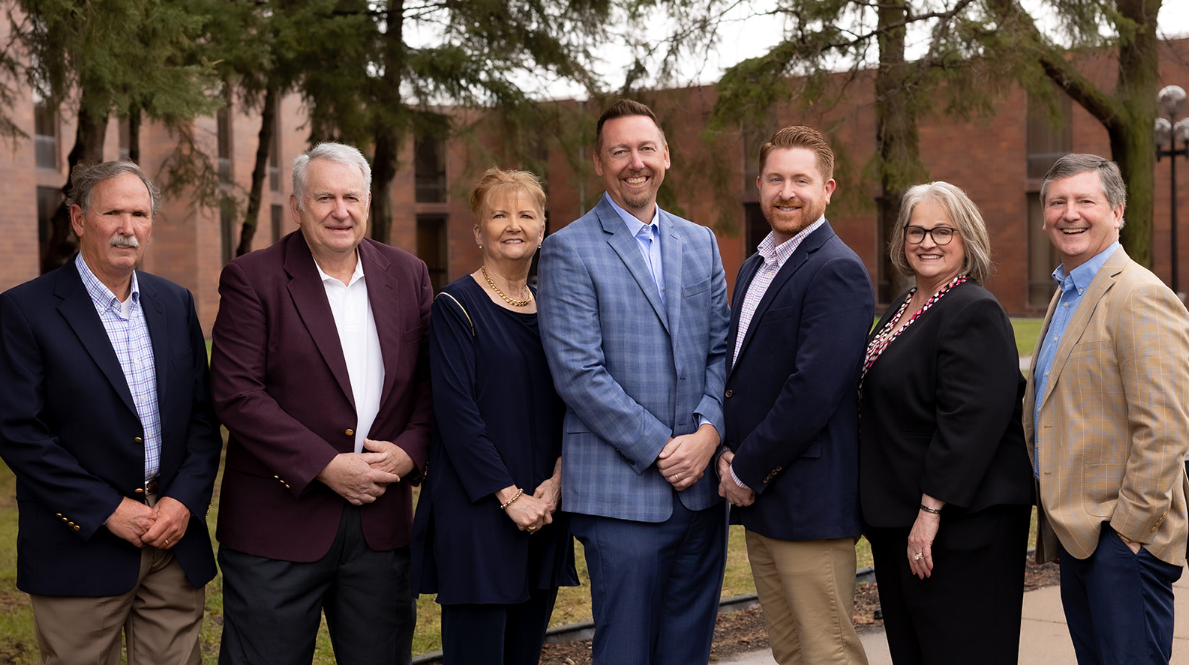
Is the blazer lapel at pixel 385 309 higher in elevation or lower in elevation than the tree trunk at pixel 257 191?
lower

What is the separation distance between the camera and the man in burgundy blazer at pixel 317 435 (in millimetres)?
3088

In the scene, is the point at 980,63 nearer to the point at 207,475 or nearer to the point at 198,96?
Answer: the point at 198,96

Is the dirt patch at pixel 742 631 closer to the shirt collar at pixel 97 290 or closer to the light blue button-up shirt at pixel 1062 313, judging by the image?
the light blue button-up shirt at pixel 1062 313

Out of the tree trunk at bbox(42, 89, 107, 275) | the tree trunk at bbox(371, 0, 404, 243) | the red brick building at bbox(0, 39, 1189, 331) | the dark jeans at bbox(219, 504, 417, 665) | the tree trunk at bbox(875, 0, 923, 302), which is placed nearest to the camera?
A: the dark jeans at bbox(219, 504, 417, 665)

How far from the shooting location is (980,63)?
701cm

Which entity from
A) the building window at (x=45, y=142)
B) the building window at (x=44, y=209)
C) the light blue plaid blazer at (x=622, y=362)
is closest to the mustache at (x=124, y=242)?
the light blue plaid blazer at (x=622, y=362)

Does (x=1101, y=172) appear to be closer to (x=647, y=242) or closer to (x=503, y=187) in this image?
(x=647, y=242)

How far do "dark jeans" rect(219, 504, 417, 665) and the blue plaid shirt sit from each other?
42cm

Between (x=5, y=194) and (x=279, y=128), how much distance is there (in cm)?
864

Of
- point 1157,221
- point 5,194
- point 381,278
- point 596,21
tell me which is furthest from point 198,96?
point 1157,221

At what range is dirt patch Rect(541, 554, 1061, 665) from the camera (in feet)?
14.5

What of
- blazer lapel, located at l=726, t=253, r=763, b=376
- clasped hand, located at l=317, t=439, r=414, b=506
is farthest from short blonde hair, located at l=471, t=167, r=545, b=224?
clasped hand, located at l=317, t=439, r=414, b=506

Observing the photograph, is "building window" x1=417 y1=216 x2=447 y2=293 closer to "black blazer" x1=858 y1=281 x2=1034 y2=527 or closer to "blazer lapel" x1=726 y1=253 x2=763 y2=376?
"blazer lapel" x1=726 y1=253 x2=763 y2=376

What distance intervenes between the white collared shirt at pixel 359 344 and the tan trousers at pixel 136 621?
2.31 ft
